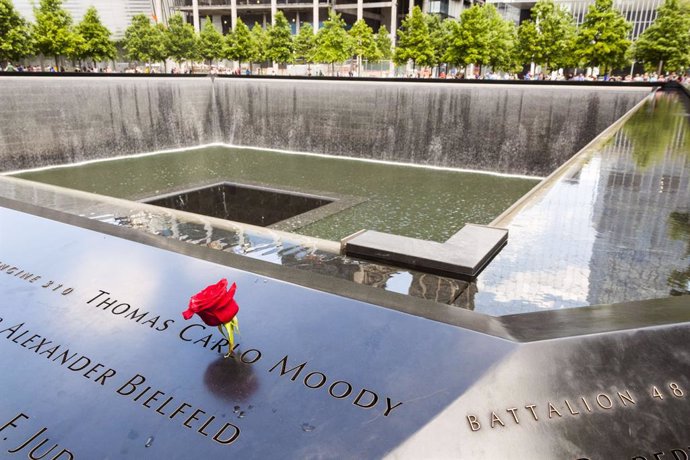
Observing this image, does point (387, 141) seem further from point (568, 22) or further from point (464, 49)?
point (568, 22)

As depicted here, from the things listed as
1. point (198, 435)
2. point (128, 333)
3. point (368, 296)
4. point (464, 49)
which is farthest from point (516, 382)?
point (464, 49)

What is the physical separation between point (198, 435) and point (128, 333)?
75cm

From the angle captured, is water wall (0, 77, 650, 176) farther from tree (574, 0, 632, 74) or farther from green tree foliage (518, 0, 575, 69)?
green tree foliage (518, 0, 575, 69)

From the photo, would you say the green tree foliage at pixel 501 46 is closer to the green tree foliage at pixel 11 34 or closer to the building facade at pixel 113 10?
the green tree foliage at pixel 11 34

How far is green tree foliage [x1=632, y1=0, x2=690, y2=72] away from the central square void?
2459cm

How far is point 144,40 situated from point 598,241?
1580 inches

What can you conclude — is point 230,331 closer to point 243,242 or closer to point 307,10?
point 243,242

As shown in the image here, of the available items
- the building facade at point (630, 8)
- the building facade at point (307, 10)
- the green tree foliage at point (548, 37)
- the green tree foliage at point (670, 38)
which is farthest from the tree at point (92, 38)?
the building facade at point (630, 8)

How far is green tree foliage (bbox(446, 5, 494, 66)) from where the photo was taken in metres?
27.5

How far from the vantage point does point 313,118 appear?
55.0 ft

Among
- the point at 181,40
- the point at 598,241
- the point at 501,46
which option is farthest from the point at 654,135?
the point at 181,40

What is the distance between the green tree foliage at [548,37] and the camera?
88.4 feet

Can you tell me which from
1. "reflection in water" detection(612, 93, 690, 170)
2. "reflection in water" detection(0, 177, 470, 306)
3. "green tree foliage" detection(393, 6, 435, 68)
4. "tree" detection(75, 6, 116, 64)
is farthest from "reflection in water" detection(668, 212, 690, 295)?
"tree" detection(75, 6, 116, 64)

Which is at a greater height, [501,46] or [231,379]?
[501,46]
